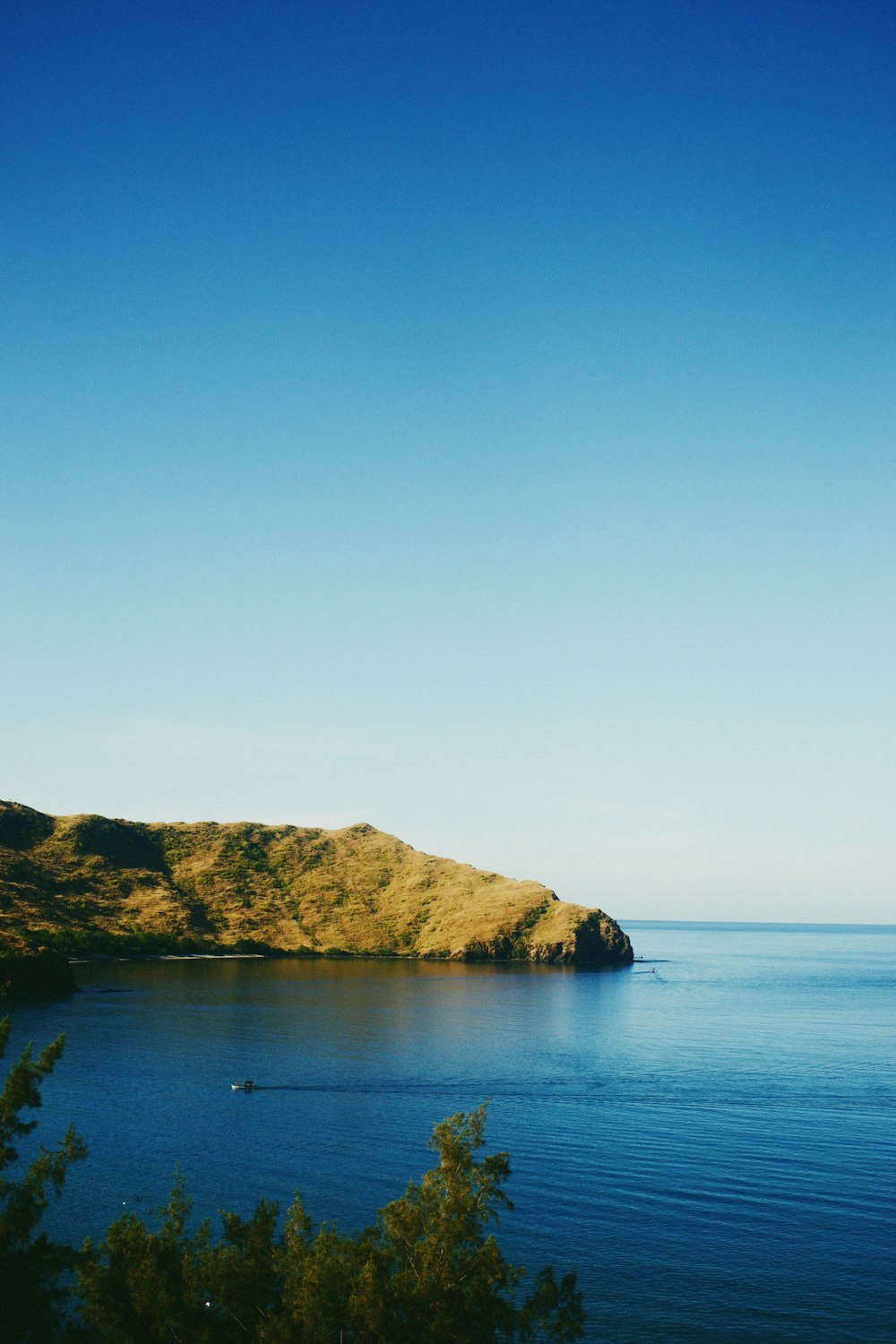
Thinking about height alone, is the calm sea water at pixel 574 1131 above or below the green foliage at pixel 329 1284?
below

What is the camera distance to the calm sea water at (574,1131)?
1937 inches

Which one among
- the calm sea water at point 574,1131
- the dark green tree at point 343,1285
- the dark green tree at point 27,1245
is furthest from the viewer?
the calm sea water at point 574,1131

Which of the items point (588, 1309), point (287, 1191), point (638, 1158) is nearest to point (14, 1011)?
point (287, 1191)

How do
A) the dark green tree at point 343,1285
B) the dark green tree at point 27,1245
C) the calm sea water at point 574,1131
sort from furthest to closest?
the calm sea water at point 574,1131
the dark green tree at point 27,1245
the dark green tree at point 343,1285

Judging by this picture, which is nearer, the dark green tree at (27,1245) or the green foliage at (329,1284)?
the green foliage at (329,1284)

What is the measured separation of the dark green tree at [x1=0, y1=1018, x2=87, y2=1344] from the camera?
31.9 metres

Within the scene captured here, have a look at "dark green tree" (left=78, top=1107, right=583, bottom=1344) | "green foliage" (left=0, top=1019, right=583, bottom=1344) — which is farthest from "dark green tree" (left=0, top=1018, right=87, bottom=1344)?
"dark green tree" (left=78, top=1107, right=583, bottom=1344)

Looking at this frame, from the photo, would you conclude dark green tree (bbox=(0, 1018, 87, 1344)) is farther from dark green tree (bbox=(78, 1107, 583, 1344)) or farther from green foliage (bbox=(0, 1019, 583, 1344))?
dark green tree (bbox=(78, 1107, 583, 1344))

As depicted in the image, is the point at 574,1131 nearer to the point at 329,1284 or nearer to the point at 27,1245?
the point at 27,1245

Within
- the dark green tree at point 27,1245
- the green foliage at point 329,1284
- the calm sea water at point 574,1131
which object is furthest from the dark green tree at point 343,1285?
the calm sea water at point 574,1131

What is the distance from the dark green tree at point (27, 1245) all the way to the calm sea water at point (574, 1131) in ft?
68.7

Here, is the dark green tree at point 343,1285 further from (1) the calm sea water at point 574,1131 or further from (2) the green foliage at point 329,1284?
(1) the calm sea water at point 574,1131

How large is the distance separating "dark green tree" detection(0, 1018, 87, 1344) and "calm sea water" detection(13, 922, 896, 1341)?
825 inches

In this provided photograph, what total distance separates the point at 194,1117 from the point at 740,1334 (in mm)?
50815
